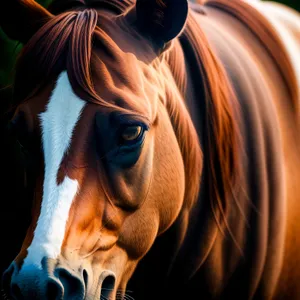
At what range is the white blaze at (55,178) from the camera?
1364mm

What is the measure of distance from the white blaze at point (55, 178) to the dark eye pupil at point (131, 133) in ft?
0.39

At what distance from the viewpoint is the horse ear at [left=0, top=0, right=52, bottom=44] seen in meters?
1.75

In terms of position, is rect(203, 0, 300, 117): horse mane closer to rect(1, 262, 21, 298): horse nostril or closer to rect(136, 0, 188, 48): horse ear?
rect(136, 0, 188, 48): horse ear

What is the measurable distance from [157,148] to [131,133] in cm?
15

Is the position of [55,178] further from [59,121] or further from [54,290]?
[54,290]

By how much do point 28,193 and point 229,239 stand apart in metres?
0.62

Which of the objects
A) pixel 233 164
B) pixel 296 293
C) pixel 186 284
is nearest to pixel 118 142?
pixel 233 164

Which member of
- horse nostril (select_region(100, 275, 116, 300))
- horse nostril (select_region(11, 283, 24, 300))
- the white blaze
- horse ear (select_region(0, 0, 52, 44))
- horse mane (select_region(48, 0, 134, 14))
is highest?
horse mane (select_region(48, 0, 134, 14))

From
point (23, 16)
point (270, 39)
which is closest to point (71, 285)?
point (23, 16)

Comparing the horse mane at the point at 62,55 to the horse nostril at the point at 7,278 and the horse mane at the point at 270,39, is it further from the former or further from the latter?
the horse mane at the point at 270,39

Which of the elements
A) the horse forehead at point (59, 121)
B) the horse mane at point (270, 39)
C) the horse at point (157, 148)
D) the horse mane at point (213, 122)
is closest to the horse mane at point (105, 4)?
the horse at point (157, 148)

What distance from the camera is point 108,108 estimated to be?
150cm

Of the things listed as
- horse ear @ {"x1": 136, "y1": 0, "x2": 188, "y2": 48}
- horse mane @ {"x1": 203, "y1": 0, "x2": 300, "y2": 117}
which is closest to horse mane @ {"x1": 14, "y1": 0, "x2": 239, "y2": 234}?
horse ear @ {"x1": 136, "y1": 0, "x2": 188, "y2": 48}

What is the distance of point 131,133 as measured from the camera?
153 centimetres
